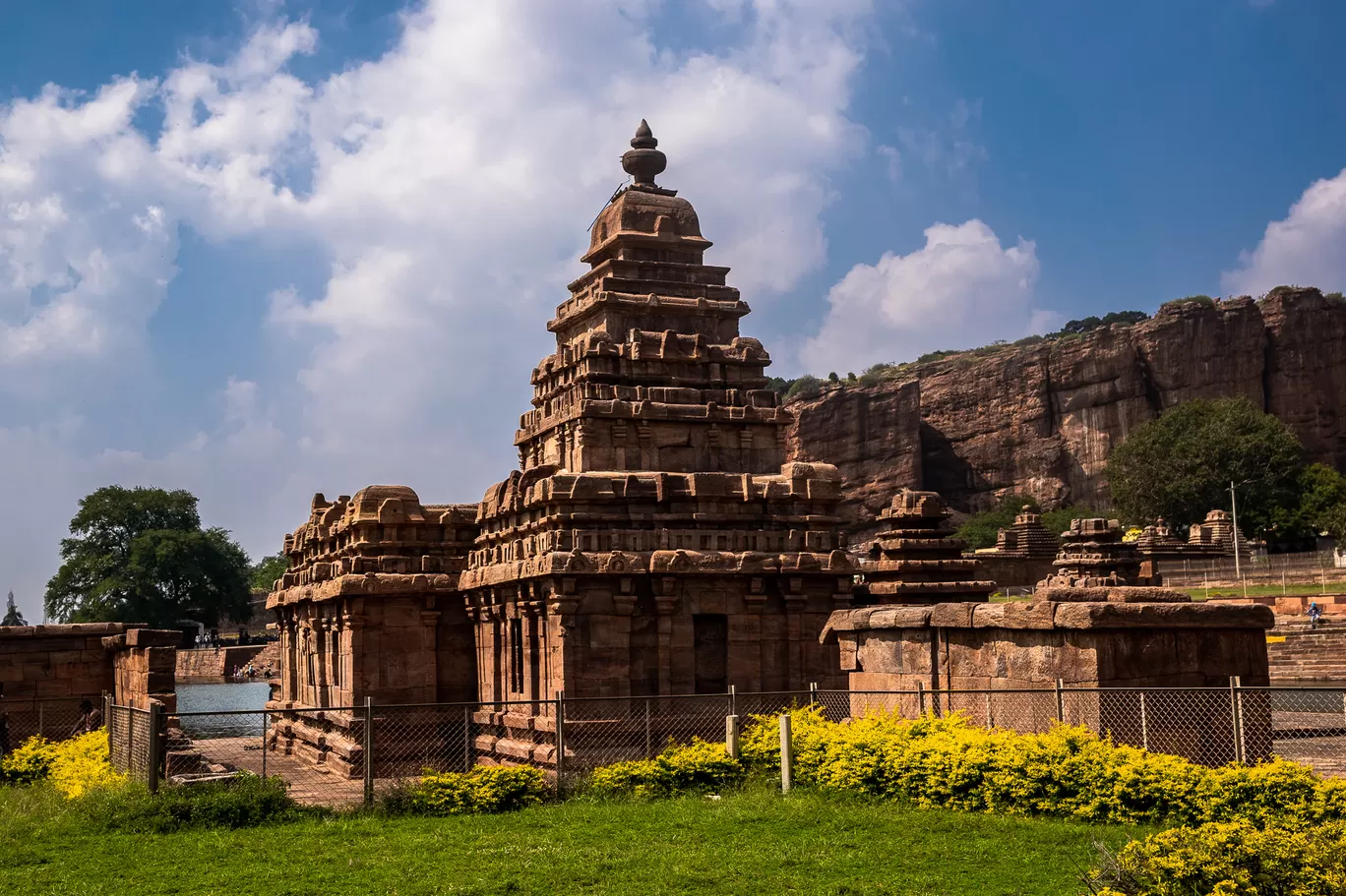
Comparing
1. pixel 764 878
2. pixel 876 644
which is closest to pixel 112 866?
pixel 764 878

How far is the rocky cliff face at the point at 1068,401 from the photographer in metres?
85.1

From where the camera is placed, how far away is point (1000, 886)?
31.4 ft

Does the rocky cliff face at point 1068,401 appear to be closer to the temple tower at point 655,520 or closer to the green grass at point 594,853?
the temple tower at point 655,520

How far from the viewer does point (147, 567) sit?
A: 3004 inches

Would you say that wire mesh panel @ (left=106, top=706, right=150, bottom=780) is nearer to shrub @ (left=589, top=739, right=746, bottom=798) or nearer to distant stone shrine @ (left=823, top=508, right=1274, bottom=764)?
shrub @ (left=589, top=739, right=746, bottom=798)

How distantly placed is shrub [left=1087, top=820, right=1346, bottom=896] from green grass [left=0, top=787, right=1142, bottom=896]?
3.96 feet

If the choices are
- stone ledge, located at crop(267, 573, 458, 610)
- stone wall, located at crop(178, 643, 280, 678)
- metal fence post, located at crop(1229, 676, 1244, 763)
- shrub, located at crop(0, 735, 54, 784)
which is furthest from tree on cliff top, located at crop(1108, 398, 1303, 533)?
shrub, located at crop(0, 735, 54, 784)

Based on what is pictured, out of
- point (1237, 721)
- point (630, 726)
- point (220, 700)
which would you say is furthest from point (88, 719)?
point (220, 700)

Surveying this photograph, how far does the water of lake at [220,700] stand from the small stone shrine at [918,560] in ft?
57.7

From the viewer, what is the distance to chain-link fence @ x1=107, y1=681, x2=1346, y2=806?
12.6 metres

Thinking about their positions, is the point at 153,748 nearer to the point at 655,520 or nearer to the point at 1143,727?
the point at 655,520

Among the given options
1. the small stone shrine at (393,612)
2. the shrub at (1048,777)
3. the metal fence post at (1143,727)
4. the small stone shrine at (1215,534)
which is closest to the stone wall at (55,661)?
the small stone shrine at (393,612)

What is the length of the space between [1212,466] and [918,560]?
181 ft

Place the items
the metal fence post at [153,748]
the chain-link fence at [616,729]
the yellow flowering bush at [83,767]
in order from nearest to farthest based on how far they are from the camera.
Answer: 1. the chain-link fence at [616,729]
2. the metal fence post at [153,748]
3. the yellow flowering bush at [83,767]
